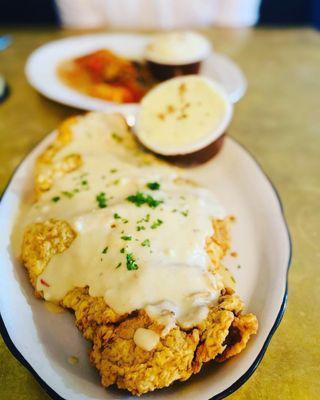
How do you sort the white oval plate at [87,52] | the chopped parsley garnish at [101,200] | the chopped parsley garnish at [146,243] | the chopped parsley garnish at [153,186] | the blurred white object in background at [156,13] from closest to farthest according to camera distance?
the chopped parsley garnish at [146,243] → the chopped parsley garnish at [101,200] → the chopped parsley garnish at [153,186] → the white oval plate at [87,52] → the blurred white object in background at [156,13]

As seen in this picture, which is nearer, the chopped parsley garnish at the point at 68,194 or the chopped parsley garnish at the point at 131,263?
the chopped parsley garnish at the point at 131,263

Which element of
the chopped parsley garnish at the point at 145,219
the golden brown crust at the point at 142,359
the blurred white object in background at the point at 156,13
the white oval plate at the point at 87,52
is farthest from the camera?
the blurred white object in background at the point at 156,13

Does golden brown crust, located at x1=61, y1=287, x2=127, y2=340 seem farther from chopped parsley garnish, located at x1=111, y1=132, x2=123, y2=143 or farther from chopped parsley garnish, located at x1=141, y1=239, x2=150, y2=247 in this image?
chopped parsley garnish, located at x1=111, y1=132, x2=123, y2=143

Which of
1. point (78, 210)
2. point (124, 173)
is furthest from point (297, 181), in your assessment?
point (78, 210)

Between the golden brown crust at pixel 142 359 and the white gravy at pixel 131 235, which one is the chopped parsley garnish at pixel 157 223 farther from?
the golden brown crust at pixel 142 359

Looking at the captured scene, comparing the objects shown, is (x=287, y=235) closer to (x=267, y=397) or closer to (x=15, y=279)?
(x=267, y=397)

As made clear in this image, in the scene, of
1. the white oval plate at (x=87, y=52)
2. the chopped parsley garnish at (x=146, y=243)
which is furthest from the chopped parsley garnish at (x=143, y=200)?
the white oval plate at (x=87, y=52)

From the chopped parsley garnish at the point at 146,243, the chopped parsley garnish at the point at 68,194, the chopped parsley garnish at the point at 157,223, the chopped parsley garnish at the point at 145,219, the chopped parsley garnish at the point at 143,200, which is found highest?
the chopped parsley garnish at the point at 146,243

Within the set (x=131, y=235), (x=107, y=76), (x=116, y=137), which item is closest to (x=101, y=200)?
(x=131, y=235)

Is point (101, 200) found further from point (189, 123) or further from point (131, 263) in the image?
point (189, 123)
